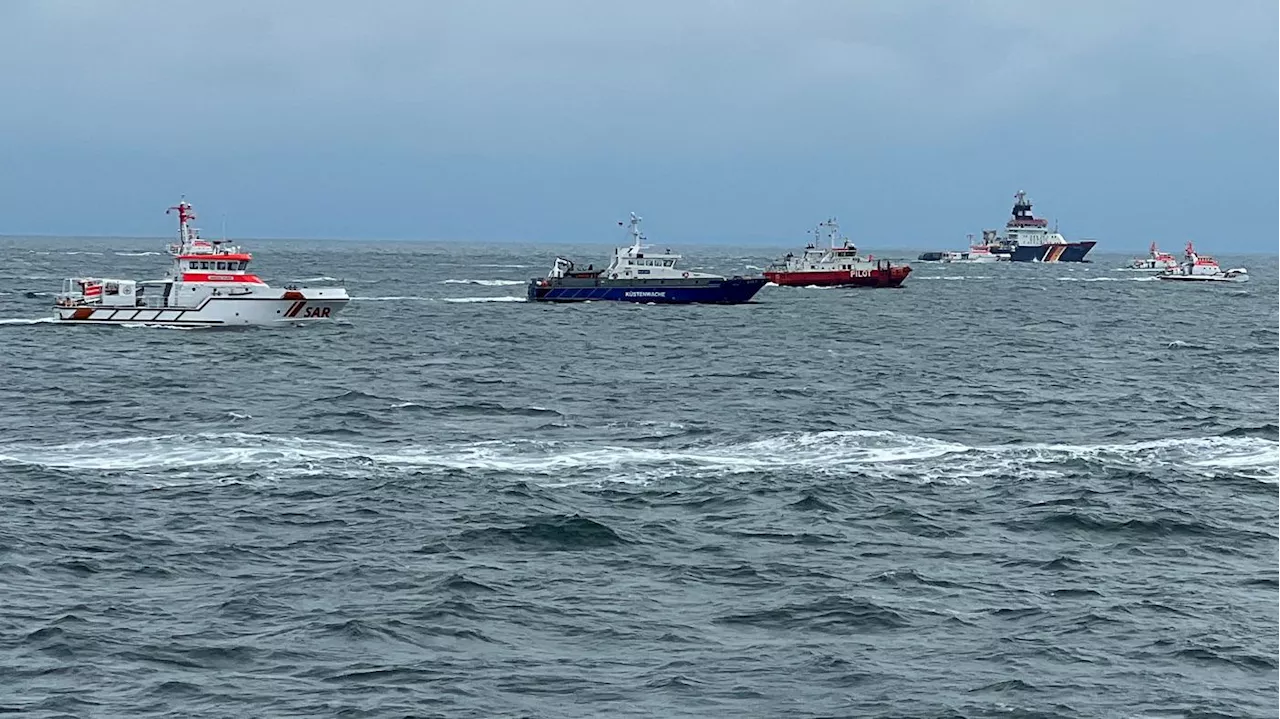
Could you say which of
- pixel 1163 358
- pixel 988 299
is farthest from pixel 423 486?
pixel 988 299

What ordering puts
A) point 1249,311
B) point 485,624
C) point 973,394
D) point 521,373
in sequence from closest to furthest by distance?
point 485,624, point 973,394, point 521,373, point 1249,311

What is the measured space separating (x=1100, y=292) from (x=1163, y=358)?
90.0m

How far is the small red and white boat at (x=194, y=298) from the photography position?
8212 centimetres

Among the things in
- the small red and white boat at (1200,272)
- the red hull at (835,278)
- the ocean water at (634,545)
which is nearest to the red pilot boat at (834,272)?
the red hull at (835,278)

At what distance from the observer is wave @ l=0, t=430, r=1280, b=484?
123 feet

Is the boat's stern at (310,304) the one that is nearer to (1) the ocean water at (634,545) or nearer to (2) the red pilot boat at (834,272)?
(1) the ocean water at (634,545)

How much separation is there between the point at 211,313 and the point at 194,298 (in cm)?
137

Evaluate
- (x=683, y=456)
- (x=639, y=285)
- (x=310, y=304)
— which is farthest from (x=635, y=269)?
(x=683, y=456)

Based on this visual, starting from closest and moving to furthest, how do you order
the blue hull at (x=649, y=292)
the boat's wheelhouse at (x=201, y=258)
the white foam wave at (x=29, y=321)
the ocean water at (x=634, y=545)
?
the ocean water at (x=634, y=545) → the boat's wheelhouse at (x=201, y=258) → the white foam wave at (x=29, y=321) → the blue hull at (x=649, y=292)

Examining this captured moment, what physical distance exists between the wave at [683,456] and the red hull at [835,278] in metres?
113

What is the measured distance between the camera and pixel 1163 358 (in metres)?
74.7

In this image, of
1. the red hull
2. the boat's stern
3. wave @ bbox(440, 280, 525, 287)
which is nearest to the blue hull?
the boat's stern

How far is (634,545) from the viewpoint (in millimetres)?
29578

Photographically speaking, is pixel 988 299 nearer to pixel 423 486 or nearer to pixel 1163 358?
pixel 1163 358
